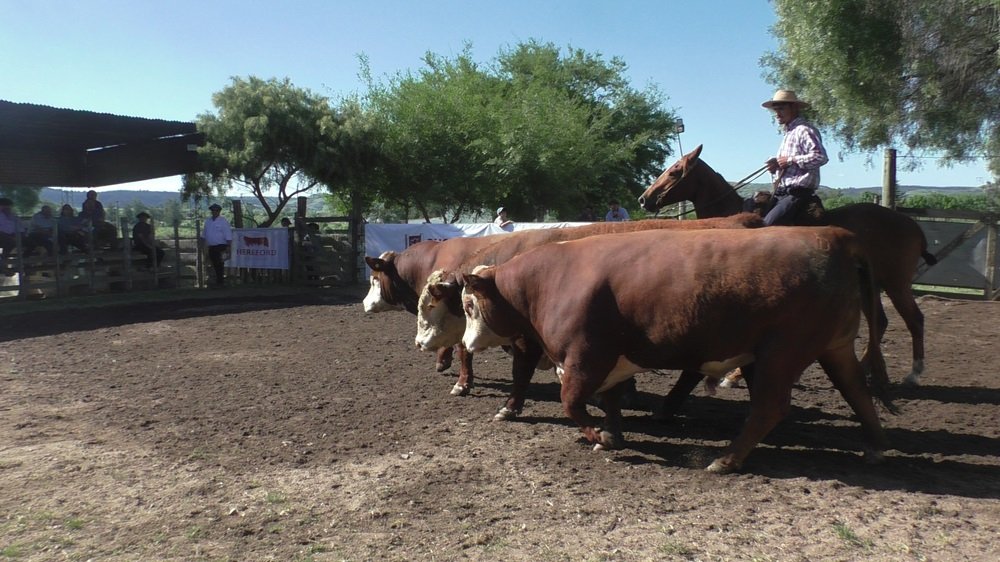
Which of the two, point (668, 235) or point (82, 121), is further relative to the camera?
point (82, 121)

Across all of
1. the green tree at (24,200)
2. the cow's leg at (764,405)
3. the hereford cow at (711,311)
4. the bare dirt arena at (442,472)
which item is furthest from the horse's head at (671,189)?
the green tree at (24,200)

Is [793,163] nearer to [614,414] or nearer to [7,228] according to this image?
[614,414]

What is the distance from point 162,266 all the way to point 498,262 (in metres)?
13.0

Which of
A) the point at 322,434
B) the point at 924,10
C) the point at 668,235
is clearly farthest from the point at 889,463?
the point at 924,10

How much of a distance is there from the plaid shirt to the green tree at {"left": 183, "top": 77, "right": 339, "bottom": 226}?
13479mm

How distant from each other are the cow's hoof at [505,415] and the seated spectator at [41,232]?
506 inches

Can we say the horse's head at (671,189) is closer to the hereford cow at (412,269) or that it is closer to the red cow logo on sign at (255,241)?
the hereford cow at (412,269)

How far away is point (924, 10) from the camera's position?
12875 mm

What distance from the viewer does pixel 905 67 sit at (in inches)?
537

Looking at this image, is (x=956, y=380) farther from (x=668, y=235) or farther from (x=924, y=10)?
(x=924, y=10)

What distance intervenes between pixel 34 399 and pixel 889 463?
6.99 metres

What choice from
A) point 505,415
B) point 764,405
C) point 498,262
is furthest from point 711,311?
point 498,262

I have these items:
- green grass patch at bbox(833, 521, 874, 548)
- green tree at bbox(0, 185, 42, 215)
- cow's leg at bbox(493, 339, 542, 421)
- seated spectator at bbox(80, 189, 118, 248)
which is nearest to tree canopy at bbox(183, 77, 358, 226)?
seated spectator at bbox(80, 189, 118, 248)

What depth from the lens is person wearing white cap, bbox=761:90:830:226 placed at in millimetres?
6391
